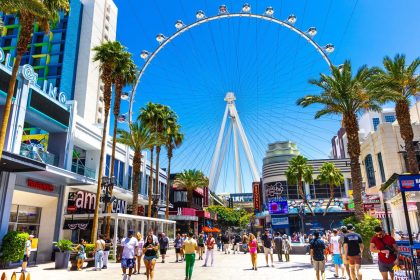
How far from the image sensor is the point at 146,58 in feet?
151

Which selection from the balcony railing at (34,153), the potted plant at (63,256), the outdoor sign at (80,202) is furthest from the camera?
the outdoor sign at (80,202)

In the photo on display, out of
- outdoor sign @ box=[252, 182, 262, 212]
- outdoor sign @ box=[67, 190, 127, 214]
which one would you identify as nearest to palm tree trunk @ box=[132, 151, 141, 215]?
outdoor sign @ box=[67, 190, 127, 214]

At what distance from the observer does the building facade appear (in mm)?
58500

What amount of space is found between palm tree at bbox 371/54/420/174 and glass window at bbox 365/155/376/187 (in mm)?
23137

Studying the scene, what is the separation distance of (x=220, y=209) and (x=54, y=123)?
2788 inches

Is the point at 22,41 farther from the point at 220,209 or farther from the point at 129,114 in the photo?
the point at 220,209

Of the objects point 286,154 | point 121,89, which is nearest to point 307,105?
point 121,89

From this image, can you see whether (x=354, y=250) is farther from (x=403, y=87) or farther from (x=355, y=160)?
(x=403, y=87)

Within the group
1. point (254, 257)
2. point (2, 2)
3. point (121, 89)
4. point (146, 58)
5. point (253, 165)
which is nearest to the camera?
point (2, 2)

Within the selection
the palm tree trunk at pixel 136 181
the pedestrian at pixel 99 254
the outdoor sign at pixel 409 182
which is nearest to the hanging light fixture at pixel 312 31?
the palm tree trunk at pixel 136 181

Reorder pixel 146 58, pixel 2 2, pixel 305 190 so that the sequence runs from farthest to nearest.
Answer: pixel 305 190 < pixel 146 58 < pixel 2 2

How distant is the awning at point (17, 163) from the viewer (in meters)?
17.1

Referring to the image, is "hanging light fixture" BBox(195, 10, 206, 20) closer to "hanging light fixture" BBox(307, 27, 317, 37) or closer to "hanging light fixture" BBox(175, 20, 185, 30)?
"hanging light fixture" BBox(175, 20, 185, 30)

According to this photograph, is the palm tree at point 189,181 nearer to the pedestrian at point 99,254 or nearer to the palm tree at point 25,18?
the pedestrian at point 99,254
